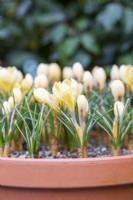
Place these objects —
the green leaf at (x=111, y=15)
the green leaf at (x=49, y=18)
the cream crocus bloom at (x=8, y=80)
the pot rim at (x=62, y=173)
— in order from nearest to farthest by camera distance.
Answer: the pot rim at (x=62, y=173) < the cream crocus bloom at (x=8, y=80) < the green leaf at (x=111, y=15) < the green leaf at (x=49, y=18)

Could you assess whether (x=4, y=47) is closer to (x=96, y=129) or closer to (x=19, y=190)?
(x=96, y=129)

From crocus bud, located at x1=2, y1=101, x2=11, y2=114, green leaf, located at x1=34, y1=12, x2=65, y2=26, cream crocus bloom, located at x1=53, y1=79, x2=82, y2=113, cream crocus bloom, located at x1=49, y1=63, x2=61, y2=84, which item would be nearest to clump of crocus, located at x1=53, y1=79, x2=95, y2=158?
cream crocus bloom, located at x1=53, y1=79, x2=82, y2=113

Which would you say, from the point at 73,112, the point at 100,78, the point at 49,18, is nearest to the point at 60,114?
the point at 73,112

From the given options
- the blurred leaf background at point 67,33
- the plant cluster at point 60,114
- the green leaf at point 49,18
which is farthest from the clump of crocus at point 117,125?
the green leaf at point 49,18

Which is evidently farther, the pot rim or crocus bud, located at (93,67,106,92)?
crocus bud, located at (93,67,106,92)

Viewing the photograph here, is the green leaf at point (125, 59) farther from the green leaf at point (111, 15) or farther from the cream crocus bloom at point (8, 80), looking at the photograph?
the cream crocus bloom at point (8, 80)

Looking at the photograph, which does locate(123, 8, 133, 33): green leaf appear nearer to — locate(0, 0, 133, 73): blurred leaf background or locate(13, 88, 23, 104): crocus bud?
locate(0, 0, 133, 73): blurred leaf background

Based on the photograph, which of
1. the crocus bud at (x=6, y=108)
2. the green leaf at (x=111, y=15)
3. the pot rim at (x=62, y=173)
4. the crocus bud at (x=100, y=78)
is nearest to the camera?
the pot rim at (x=62, y=173)
